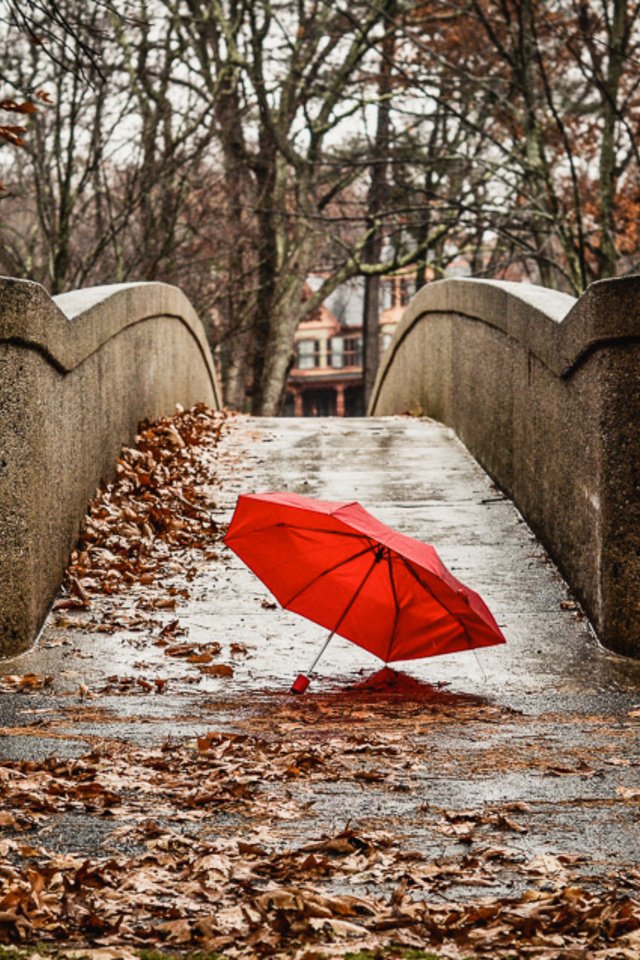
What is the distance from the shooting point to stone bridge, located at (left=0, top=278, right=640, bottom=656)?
18.2 ft

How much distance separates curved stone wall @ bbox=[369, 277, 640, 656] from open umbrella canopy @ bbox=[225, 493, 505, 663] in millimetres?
994

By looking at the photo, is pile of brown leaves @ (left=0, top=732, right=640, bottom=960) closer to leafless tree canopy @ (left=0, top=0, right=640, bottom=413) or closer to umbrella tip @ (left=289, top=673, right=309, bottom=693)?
umbrella tip @ (left=289, top=673, right=309, bottom=693)

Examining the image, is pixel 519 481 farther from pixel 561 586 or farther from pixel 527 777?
pixel 527 777

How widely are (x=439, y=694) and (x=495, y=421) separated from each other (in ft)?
14.1

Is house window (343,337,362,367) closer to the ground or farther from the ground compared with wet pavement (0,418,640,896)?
farther from the ground

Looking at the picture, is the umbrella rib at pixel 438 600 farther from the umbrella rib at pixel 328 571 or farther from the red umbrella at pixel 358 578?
the umbrella rib at pixel 328 571

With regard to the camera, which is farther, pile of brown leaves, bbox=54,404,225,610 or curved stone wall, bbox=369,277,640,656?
pile of brown leaves, bbox=54,404,225,610

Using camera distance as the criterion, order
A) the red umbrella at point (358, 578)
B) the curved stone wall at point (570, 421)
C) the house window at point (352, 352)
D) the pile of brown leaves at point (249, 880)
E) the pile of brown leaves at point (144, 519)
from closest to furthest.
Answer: the pile of brown leaves at point (249, 880), the red umbrella at point (358, 578), the curved stone wall at point (570, 421), the pile of brown leaves at point (144, 519), the house window at point (352, 352)

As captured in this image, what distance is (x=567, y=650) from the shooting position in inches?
222

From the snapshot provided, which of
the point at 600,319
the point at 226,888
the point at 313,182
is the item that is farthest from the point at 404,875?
the point at 313,182

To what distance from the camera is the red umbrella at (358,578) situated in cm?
492

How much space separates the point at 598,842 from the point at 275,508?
2.20 meters

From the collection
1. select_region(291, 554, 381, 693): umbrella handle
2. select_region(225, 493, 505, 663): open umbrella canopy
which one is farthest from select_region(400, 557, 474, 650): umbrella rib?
select_region(291, 554, 381, 693): umbrella handle

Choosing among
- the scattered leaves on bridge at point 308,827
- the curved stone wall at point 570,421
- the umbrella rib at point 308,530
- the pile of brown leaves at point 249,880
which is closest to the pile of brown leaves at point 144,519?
the scattered leaves on bridge at point 308,827
